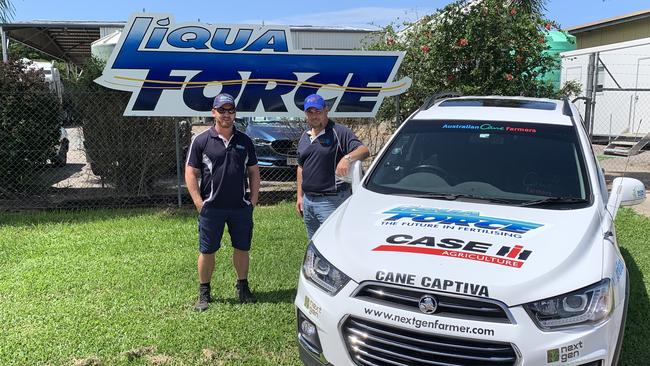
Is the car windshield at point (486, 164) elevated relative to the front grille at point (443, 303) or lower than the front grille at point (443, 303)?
elevated

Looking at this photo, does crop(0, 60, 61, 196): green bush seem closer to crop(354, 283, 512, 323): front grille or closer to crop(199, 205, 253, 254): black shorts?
crop(199, 205, 253, 254): black shorts

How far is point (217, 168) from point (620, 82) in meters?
14.5

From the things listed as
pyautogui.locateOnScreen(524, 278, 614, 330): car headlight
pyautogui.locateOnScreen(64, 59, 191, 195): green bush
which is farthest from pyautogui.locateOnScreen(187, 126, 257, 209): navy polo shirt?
pyautogui.locateOnScreen(64, 59, 191, 195): green bush

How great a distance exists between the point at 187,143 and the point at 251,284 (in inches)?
174

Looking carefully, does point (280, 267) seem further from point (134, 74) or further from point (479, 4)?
point (479, 4)

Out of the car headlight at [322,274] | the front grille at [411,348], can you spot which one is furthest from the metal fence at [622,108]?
the front grille at [411,348]

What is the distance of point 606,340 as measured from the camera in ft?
7.82

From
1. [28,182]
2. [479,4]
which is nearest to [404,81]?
[479,4]

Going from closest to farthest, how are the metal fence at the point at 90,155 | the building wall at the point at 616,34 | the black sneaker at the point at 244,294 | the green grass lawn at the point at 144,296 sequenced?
the green grass lawn at the point at 144,296 < the black sneaker at the point at 244,294 < the metal fence at the point at 90,155 < the building wall at the point at 616,34

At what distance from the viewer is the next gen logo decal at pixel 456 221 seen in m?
2.81

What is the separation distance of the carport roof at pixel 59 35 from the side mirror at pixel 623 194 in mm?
14449

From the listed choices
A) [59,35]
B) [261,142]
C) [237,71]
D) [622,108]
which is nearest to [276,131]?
[261,142]

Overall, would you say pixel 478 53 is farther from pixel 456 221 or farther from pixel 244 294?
pixel 456 221

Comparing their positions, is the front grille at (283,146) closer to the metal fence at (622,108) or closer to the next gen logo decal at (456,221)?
the next gen logo decal at (456,221)
